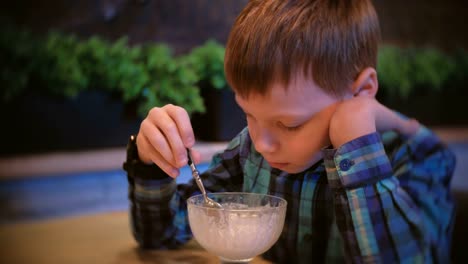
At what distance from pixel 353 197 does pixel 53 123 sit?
491mm

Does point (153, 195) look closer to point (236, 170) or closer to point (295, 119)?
point (236, 170)

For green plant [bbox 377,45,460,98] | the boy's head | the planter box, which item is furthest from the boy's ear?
green plant [bbox 377,45,460,98]

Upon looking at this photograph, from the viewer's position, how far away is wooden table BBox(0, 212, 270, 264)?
1.76 ft

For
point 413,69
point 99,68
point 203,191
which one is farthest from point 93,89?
point 413,69

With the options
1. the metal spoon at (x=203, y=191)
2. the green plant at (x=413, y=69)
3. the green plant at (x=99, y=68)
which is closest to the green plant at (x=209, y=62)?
the green plant at (x=99, y=68)

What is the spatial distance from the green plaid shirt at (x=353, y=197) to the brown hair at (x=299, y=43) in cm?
8

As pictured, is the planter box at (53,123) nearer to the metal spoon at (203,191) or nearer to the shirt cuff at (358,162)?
the metal spoon at (203,191)

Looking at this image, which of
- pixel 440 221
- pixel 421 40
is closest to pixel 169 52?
pixel 440 221

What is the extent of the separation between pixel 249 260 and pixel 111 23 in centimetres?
45

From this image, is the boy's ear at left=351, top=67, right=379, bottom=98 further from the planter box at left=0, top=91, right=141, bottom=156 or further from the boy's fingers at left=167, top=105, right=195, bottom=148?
the planter box at left=0, top=91, right=141, bottom=156

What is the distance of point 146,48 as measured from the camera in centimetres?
75

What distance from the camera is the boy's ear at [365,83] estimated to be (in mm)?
547

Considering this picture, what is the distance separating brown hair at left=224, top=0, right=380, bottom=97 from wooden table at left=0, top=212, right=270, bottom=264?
0.63 ft

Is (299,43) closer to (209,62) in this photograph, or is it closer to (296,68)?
(296,68)
